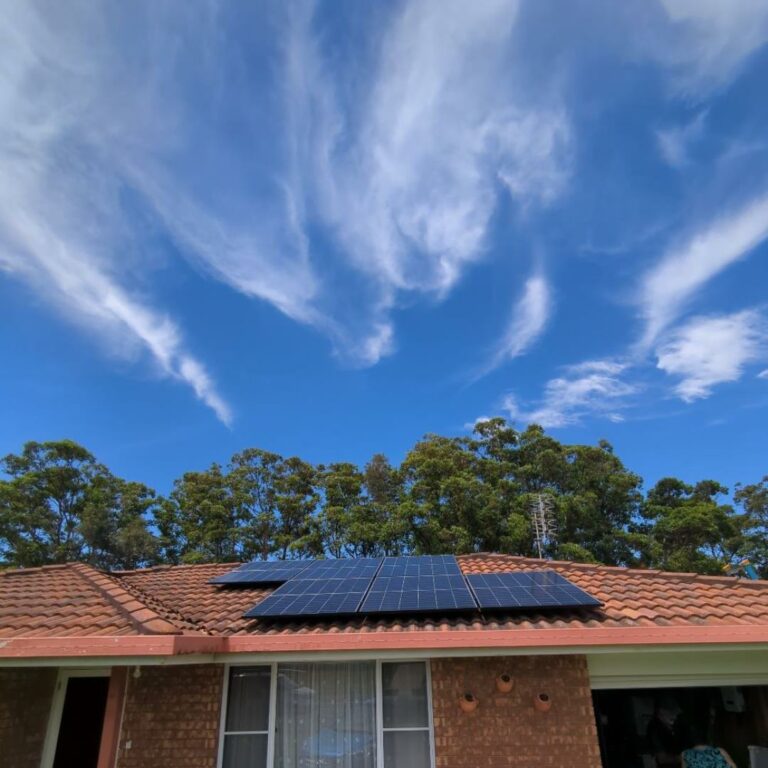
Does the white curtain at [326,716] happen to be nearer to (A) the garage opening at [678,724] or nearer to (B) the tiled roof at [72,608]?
(B) the tiled roof at [72,608]

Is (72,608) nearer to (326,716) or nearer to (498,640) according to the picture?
(326,716)

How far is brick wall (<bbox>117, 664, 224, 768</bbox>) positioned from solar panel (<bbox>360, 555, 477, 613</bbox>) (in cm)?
211

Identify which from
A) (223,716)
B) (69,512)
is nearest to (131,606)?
(223,716)

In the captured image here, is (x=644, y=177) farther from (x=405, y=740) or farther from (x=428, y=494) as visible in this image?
(x=428, y=494)

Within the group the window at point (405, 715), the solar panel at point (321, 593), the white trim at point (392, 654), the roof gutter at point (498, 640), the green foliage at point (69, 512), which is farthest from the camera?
the green foliage at point (69, 512)

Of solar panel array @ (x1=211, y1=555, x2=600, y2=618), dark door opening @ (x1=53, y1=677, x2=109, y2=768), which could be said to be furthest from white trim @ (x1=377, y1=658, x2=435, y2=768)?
dark door opening @ (x1=53, y1=677, x2=109, y2=768)

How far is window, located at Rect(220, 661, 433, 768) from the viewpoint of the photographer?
5887mm

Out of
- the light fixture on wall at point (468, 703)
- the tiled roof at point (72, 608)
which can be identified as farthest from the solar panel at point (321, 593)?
the light fixture on wall at point (468, 703)

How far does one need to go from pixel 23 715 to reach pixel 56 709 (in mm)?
521

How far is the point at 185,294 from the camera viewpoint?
47.3 ft

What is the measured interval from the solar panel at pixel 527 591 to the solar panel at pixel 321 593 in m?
1.66

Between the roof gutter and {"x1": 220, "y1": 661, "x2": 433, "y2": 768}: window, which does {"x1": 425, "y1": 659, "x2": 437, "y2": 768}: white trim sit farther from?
the roof gutter

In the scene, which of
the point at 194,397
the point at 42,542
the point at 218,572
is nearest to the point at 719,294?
the point at 218,572

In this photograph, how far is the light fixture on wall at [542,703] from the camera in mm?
5723
